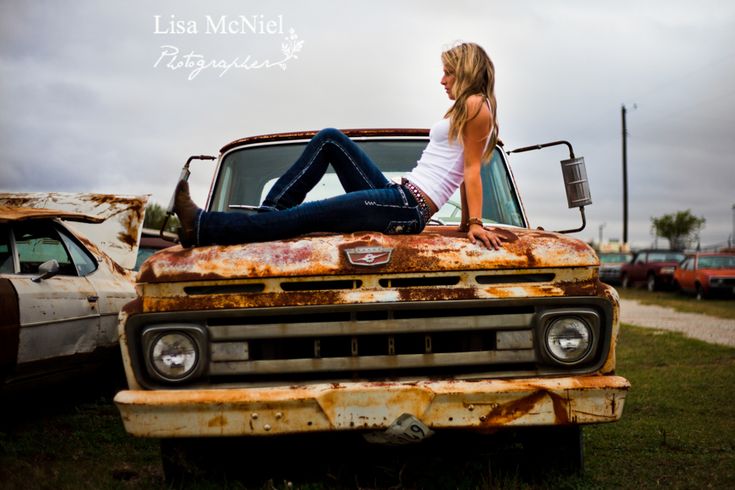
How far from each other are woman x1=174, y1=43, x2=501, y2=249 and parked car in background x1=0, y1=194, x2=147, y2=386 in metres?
2.15

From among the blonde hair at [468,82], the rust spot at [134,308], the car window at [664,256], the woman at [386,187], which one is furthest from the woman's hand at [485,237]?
the car window at [664,256]

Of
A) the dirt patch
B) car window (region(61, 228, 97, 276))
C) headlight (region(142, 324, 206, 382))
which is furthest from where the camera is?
the dirt patch

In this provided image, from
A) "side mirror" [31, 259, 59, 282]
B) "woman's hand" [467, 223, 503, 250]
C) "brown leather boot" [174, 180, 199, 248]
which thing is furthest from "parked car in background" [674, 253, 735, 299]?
"brown leather boot" [174, 180, 199, 248]

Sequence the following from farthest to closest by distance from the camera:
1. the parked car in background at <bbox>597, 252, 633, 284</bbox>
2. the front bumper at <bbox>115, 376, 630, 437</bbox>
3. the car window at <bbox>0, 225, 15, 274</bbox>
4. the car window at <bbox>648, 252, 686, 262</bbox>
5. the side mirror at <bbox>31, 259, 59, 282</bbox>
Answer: the parked car in background at <bbox>597, 252, 633, 284</bbox>, the car window at <bbox>648, 252, 686, 262</bbox>, the car window at <bbox>0, 225, 15, 274</bbox>, the side mirror at <bbox>31, 259, 59, 282</bbox>, the front bumper at <bbox>115, 376, 630, 437</bbox>

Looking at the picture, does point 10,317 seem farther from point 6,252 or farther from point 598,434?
point 598,434

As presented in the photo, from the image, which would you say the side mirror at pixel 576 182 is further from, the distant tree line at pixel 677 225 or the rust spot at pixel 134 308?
the distant tree line at pixel 677 225

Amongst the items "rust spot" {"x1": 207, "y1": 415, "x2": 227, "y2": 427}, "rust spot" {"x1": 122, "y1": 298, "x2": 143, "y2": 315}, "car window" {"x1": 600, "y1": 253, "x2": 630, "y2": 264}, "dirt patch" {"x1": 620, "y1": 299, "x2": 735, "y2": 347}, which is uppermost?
"rust spot" {"x1": 122, "y1": 298, "x2": 143, "y2": 315}

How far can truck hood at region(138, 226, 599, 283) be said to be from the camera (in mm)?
3170

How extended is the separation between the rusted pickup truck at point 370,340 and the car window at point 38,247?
286 cm

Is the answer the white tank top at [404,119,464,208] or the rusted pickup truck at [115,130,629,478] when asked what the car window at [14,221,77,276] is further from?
the white tank top at [404,119,464,208]

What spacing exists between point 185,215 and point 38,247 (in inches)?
119

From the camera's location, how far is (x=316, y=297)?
3.15 m

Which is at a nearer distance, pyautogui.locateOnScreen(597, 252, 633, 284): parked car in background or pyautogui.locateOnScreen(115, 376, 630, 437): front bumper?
pyautogui.locateOnScreen(115, 376, 630, 437): front bumper

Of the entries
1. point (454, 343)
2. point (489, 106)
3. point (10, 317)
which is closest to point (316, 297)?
point (454, 343)
